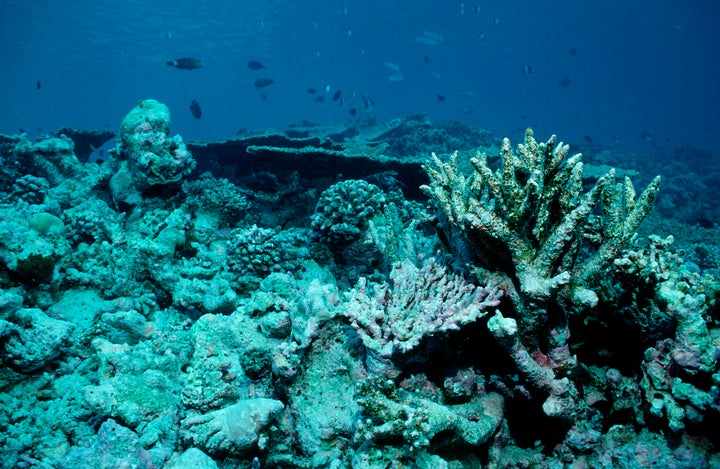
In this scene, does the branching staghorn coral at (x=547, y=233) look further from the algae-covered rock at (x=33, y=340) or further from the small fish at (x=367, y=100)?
the small fish at (x=367, y=100)

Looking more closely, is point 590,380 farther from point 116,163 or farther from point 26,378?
point 116,163

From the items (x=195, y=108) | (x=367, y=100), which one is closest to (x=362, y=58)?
(x=367, y=100)

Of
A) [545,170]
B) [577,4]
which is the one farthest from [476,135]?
[577,4]

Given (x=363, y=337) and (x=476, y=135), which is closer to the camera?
(x=363, y=337)

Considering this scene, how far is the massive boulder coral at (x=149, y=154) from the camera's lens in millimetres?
5488

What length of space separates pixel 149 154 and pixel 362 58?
92.9 m

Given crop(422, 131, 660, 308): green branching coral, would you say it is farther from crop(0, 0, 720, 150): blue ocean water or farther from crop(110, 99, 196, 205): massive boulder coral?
crop(0, 0, 720, 150): blue ocean water

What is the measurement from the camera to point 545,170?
7.06 feet

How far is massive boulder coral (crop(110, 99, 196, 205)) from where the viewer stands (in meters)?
5.49

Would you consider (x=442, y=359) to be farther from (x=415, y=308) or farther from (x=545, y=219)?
(x=545, y=219)

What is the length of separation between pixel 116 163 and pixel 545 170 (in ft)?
22.8

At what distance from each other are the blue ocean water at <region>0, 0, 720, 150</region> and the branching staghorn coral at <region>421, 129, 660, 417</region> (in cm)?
1693

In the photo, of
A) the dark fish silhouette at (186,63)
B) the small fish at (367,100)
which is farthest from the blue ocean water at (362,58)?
the dark fish silhouette at (186,63)

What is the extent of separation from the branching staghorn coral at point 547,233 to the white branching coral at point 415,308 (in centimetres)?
22
